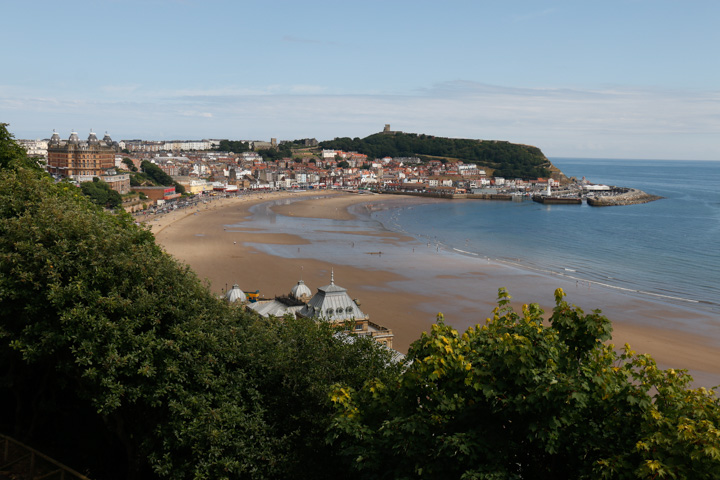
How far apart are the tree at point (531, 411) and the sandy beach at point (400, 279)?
361 inches

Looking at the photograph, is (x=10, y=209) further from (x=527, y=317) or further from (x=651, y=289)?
(x=651, y=289)

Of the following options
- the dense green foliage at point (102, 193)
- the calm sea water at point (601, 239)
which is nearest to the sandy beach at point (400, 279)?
the calm sea water at point (601, 239)

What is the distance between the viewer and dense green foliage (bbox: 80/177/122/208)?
282 feet

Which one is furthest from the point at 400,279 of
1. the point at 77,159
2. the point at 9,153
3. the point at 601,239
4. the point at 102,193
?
the point at 77,159

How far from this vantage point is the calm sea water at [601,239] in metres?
48.8

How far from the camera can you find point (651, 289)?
4531 cm

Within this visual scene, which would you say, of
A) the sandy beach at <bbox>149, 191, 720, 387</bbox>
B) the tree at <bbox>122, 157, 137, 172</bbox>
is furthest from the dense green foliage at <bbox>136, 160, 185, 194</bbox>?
the sandy beach at <bbox>149, 191, 720, 387</bbox>

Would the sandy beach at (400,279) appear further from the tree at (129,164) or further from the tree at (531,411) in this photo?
the tree at (129,164)

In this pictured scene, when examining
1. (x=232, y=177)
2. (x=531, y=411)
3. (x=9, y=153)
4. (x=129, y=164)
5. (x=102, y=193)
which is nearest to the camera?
(x=531, y=411)

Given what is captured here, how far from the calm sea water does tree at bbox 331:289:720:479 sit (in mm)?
35566

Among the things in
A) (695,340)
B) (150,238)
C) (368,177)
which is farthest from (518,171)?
(150,238)

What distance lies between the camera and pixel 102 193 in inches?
3450

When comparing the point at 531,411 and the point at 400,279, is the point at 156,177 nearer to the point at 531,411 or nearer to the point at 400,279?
the point at 400,279

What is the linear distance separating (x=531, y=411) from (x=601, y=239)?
67232 mm
